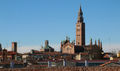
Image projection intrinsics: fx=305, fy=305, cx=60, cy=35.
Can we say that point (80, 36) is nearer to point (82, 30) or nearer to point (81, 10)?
point (82, 30)

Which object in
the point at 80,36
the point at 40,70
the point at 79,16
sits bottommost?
the point at 40,70

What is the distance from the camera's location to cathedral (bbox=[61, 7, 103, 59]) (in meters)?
131

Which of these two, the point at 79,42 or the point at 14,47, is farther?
the point at 79,42

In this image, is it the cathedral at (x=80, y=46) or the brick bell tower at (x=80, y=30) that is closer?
the cathedral at (x=80, y=46)

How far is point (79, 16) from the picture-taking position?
174125 mm

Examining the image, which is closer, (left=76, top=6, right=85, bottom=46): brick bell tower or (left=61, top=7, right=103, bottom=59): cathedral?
(left=61, top=7, right=103, bottom=59): cathedral

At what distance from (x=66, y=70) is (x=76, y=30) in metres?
146

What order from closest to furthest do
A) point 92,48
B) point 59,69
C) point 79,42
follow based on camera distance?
point 59,69
point 92,48
point 79,42

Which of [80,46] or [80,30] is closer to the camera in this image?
[80,46]

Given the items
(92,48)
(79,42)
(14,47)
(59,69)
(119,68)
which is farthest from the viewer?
(79,42)

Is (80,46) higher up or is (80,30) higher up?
(80,30)

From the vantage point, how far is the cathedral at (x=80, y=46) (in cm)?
13052

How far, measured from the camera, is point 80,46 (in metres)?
154

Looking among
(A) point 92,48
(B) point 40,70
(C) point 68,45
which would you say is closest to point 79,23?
(C) point 68,45
